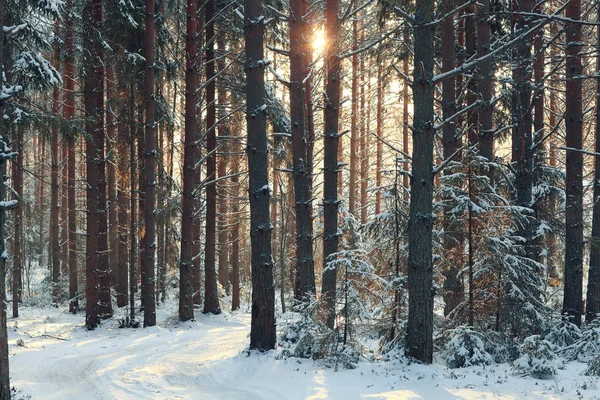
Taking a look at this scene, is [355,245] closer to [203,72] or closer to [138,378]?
[203,72]

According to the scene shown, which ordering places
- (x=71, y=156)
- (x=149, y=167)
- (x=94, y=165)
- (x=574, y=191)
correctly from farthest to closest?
(x=71, y=156)
(x=149, y=167)
(x=94, y=165)
(x=574, y=191)

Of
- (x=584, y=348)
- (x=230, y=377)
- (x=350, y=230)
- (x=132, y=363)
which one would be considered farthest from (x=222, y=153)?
(x=584, y=348)

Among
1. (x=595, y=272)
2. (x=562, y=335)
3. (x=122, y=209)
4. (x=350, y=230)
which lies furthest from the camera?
(x=122, y=209)

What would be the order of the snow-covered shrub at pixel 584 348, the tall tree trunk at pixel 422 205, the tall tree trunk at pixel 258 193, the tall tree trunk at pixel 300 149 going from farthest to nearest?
1. the tall tree trunk at pixel 300 149
2. the tall tree trunk at pixel 258 193
3. the snow-covered shrub at pixel 584 348
4. the tall tree trunk at pixel 422 205

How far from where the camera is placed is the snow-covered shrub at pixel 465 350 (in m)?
7.80

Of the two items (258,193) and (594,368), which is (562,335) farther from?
(258,193)

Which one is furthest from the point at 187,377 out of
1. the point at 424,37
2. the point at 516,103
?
the point at 516,103

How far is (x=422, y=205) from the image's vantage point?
7.71 metres

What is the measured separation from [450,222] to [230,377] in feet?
15.3

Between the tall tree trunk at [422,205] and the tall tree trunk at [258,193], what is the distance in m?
2.72

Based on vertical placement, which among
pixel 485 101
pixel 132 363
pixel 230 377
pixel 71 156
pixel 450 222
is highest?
pixel 485 101

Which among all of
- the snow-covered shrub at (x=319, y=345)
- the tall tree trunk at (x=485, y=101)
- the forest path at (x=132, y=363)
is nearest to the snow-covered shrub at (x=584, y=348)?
the snow-covered shrub at (x=319, y=345)

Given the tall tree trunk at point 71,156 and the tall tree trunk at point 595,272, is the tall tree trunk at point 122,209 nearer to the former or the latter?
the tall tree trunk at point 71,156

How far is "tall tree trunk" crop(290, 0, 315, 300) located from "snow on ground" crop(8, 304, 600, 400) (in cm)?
231
